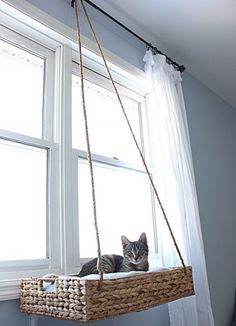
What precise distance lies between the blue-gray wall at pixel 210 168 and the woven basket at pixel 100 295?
18.5 inches

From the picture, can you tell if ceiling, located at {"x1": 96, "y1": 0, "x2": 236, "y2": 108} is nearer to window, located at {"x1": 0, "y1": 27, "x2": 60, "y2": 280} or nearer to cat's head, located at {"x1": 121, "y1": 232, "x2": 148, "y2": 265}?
window, located at {"x1": 0, "y1": 27, "x2": 60, "y2": 280}

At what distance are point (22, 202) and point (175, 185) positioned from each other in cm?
95

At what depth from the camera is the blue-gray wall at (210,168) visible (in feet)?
6.02

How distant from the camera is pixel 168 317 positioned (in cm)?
185

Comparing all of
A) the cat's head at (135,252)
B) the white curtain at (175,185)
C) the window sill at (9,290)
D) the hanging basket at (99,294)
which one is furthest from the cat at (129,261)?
the white curtain at (175,185)

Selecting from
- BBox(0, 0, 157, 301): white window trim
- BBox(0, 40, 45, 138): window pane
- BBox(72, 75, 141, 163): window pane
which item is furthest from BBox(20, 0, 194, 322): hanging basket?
BBox(72, 75, 141, 163): window pane

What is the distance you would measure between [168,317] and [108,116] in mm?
1294

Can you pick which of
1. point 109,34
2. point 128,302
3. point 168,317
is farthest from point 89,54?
point 168,317

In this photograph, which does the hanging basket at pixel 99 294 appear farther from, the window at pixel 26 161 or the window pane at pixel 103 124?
the window pane at pixel 103 124

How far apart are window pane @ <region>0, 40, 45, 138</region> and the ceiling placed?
65 centimetres

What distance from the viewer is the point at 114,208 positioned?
72.5 inches

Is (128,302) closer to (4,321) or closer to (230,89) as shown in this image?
(4,321)

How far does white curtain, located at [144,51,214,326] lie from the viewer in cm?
181

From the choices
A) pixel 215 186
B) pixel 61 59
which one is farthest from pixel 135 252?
pixel 215 186
